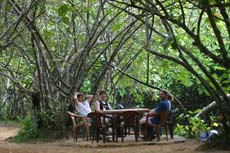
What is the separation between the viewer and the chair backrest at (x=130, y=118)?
11.2 meters

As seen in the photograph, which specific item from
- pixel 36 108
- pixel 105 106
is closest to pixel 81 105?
pixel 105 106

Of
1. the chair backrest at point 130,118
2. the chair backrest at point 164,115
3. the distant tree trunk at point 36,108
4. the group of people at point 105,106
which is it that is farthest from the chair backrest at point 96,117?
the distant tree trunk at point 36,108

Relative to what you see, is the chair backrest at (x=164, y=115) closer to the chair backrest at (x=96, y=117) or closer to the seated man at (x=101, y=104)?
the chair backrest at (x=96, y=117)

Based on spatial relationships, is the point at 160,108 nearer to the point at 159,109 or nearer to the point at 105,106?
the point at 159,109

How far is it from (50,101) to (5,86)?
1523 cm

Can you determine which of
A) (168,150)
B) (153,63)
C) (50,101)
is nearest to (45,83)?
(50,101)

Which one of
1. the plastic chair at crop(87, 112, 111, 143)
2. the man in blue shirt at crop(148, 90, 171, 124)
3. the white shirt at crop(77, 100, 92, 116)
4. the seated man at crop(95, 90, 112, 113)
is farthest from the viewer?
the white shirt at crop(77, 100, 92, 116)

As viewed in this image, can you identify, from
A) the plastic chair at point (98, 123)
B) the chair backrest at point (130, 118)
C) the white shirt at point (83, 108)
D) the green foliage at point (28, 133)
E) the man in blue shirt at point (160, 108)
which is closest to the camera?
the man in blue shirt at point (160, 108)

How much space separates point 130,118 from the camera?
11.3 meters

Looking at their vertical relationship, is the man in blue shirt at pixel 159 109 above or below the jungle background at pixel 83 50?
below

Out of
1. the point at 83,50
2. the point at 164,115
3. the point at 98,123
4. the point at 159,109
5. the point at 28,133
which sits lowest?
the point at 28,133

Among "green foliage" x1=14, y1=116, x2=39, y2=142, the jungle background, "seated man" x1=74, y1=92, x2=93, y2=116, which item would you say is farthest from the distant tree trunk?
"seated man" x1=74, y1=92, x2=93, y2=116

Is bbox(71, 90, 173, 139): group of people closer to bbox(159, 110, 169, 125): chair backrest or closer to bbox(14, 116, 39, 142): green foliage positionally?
bbox(159, 110, 169, 125): chair backrest

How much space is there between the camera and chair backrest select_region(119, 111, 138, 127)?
1124cm
